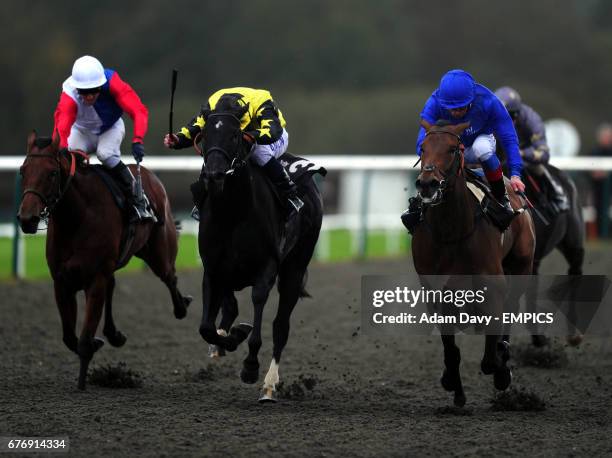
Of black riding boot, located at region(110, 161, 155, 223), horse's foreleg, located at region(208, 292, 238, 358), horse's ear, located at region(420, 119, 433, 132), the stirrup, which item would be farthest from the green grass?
horse's ear, located at region(420, 119, 433, 132)

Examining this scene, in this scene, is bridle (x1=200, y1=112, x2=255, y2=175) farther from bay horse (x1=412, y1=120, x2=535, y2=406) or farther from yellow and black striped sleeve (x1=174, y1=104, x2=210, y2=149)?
bay horse (x1=412, y1=120, x2=535, y2=406)

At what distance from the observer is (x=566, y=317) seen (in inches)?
360

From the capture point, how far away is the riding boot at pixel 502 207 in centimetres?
679

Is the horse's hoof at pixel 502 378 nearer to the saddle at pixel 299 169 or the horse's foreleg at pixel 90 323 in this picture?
the saddle at pixel 299 169

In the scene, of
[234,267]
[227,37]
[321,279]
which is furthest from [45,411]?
[227,37]

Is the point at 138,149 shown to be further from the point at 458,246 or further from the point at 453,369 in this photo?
the point at 453,369

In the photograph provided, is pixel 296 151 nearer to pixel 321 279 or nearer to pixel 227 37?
pixel 227 37

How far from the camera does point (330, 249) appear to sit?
17688 millimetres

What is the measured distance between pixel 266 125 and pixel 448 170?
3.59 feet

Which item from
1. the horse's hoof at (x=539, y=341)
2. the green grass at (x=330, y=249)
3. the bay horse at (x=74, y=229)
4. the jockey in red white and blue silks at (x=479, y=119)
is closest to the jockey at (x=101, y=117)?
the bay horse at (x=74, y=229)

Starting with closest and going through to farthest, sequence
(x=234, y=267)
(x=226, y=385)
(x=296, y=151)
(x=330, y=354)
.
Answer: (x=234, y=267) < (x=226, y=385) < (x=330, y=354) < (x=296, y=151)

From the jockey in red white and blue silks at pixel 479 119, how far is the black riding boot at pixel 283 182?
0.84 m

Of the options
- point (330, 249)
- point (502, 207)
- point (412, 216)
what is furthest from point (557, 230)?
point (330, 249)

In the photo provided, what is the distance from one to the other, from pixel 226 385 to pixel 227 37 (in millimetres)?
24472
